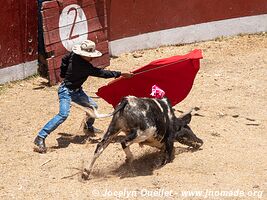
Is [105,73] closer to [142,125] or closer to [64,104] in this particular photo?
[64,104]

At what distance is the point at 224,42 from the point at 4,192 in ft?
22.4

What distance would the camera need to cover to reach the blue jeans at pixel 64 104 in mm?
7203

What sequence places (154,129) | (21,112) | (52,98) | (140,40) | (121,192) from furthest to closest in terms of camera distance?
(140,40)
(52,98)
(21,112)
(154,129)
(121,192)

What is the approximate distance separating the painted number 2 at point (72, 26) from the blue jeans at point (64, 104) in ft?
8.94

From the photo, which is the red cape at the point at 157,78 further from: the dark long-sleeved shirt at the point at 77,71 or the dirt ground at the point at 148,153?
the dirt ground at the point at 148,153

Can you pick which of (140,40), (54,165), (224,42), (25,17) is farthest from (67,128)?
(224,42)

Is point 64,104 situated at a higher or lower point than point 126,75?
lower

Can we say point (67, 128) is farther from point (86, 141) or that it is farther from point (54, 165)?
point (54, 165)

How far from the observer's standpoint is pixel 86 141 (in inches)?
295

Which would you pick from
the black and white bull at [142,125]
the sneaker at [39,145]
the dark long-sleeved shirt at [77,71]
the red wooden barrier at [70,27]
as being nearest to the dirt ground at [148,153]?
the sneaker at [39,145]

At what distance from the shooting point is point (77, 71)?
23.4 ft

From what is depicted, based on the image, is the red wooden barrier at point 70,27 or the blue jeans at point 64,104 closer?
the blue jeans at point 64,104

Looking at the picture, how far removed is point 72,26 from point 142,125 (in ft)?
14.0

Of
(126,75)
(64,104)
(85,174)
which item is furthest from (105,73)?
(85,174)
